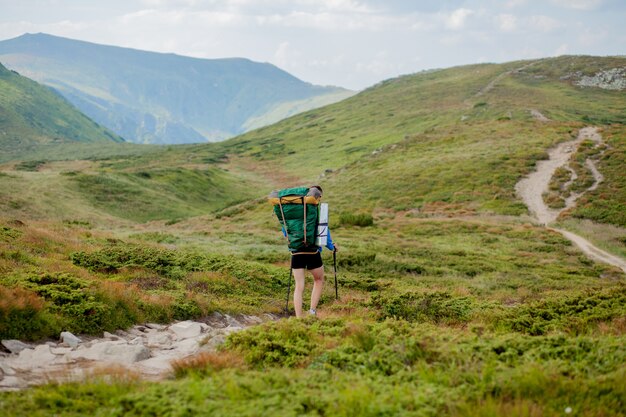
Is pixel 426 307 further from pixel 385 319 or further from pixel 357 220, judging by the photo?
pixel 357 220

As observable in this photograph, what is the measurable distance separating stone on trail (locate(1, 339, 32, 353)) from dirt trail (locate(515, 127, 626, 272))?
87.6ft

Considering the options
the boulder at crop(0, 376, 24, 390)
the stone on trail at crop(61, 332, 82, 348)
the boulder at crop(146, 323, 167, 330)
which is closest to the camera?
the boulder at crop(0, 376, 24, 390)

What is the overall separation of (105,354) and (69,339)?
895mm

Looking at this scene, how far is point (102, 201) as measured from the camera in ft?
206

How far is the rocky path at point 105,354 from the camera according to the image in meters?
6.34

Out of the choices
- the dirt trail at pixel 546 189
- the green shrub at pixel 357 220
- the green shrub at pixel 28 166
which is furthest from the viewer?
the green shrub at pixel 28 166

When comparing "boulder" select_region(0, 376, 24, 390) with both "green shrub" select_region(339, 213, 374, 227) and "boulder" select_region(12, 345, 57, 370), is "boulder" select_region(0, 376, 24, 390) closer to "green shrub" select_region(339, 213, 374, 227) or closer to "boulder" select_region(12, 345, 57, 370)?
"boulder" select_region(12, 345, 57, 370)

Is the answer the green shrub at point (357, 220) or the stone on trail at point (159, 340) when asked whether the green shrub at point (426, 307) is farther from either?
the green shrub at point (357, 220)

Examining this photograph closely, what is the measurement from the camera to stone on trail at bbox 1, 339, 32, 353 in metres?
7.43

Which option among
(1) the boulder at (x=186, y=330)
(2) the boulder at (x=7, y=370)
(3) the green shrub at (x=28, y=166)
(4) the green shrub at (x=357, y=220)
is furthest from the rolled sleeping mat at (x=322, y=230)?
(3) the green shrub at (x=28, y=166)

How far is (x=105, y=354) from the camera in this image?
773cm

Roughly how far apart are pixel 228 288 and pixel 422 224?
27.9 m

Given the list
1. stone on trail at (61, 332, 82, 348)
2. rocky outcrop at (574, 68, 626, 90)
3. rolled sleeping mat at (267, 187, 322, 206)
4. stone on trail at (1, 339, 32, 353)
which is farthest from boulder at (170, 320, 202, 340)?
rocky outcrop at (574, 68, 626, 90)

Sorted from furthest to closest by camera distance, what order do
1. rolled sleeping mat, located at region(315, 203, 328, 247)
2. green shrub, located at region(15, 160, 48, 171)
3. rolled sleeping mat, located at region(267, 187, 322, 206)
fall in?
green shrub, located at region(15, 160, 48, 171) → rolled sleeping mat, located at region(315, 203, 328, 247) → rolled sleeping mat, located at region(267, 187, 322, 206)
